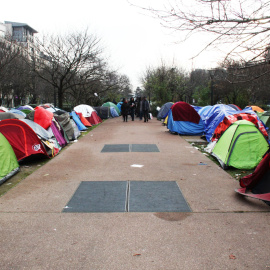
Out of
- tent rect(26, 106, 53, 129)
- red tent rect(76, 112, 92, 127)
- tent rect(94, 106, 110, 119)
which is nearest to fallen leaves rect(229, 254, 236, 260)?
tent rect(26, 106, 53, 129)

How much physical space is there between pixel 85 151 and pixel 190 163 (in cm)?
397

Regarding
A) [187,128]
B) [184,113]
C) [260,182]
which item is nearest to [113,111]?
[184,113]

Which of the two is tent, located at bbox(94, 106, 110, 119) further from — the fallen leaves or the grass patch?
the fallen leaves

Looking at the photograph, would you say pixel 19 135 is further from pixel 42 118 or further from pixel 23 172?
pixel 42 118

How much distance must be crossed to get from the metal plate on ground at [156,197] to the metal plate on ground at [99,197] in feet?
0.66

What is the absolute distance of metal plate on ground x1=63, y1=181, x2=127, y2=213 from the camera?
508 centimetres

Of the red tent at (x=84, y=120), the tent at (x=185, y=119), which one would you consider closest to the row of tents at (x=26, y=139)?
the tent at (x=185, y=119)

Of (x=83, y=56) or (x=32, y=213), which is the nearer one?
(x=32, y=213)

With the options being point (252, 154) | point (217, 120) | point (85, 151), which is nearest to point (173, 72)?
point (217, 120)

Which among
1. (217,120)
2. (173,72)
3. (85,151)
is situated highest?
(173,72)

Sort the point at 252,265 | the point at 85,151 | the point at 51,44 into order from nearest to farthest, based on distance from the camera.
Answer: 1. the point at 252,265
2. the point at 85,151
3. the point at 51,44

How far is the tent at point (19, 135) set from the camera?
836cm

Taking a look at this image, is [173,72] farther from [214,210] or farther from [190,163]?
[214,210]

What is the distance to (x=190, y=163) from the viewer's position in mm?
8734
